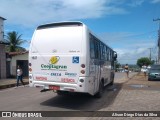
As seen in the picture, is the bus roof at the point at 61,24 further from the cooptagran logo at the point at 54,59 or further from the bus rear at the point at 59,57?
the cooptagran logo at the point at 54,59

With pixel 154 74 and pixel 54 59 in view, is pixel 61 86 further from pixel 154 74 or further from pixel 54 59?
pixel 154 74

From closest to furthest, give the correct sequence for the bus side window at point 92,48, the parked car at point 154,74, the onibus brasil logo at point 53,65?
1. the onibus brasil logo at point 53,65
2. the bus side window at point 92,48
3. the parked car at point 154,74

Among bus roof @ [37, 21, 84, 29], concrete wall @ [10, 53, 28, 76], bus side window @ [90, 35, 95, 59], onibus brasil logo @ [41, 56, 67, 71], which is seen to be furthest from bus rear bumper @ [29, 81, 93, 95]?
concrete wall @ [10, 53, 28, 76]

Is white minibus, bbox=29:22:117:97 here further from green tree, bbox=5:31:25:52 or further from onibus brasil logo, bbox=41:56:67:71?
green tree, bbox=5:31:25:52

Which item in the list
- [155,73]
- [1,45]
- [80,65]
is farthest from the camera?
[155,73]

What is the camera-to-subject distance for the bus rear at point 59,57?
1018cm

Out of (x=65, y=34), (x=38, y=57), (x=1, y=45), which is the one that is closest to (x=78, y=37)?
(x=65, y=34)

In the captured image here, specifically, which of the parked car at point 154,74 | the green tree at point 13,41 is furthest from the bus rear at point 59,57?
the green tree at point 13,41

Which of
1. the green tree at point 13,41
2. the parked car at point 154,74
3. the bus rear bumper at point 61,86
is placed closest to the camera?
the bus rear bumper at point 61,86

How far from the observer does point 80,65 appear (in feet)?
33.2

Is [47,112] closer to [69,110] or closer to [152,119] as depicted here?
[69,110]

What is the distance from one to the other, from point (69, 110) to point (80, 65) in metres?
1.73

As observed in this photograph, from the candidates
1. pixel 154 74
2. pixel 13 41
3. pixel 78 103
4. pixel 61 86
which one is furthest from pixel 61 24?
pixel 13 41

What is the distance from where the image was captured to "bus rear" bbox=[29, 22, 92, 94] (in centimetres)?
1018
